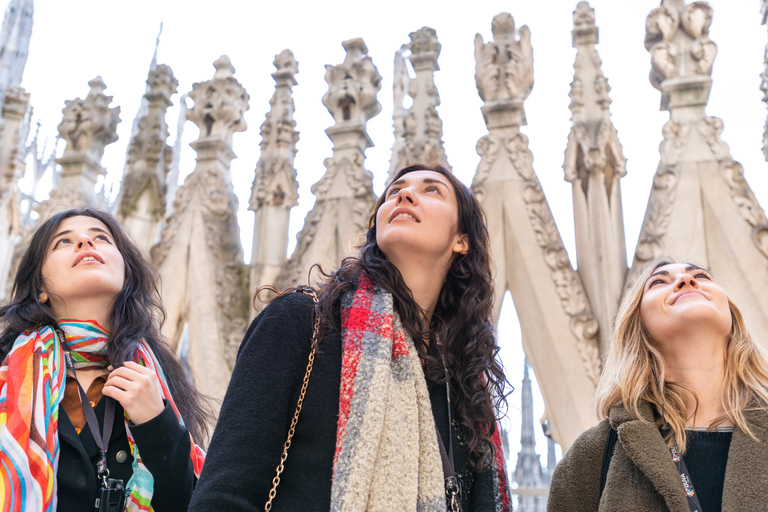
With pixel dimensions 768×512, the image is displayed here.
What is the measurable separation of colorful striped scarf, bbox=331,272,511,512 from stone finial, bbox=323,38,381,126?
3.64 m

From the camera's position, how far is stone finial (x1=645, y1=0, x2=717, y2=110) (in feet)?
14.7

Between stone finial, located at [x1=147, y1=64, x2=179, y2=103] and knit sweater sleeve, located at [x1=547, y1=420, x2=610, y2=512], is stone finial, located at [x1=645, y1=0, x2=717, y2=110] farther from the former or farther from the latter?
stone finial, located at [x1=147, y1=64, x2=179, y2=103]

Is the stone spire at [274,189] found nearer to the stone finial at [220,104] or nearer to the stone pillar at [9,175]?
the stone finial at [220,104]

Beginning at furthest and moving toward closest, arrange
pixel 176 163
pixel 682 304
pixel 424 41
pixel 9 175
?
pixel 176 163
pixel 9 175
pixel 424 41
pixel 682 304

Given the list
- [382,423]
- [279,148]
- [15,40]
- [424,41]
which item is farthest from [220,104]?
[15,40]

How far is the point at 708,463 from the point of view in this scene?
1932mm

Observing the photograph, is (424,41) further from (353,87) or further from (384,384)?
(384,384)

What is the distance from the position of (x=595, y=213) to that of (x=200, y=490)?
356 centimetres

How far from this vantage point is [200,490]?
4.91ft

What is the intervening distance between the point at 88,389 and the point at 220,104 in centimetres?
391

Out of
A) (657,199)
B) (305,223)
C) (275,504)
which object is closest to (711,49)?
(657,199)

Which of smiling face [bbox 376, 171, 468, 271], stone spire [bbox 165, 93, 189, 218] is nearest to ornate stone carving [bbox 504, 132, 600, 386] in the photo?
smiling face [bbox 376, 171, 468, 271]

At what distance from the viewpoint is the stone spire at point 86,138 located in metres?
6.16

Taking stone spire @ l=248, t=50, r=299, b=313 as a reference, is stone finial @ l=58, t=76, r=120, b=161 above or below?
above
